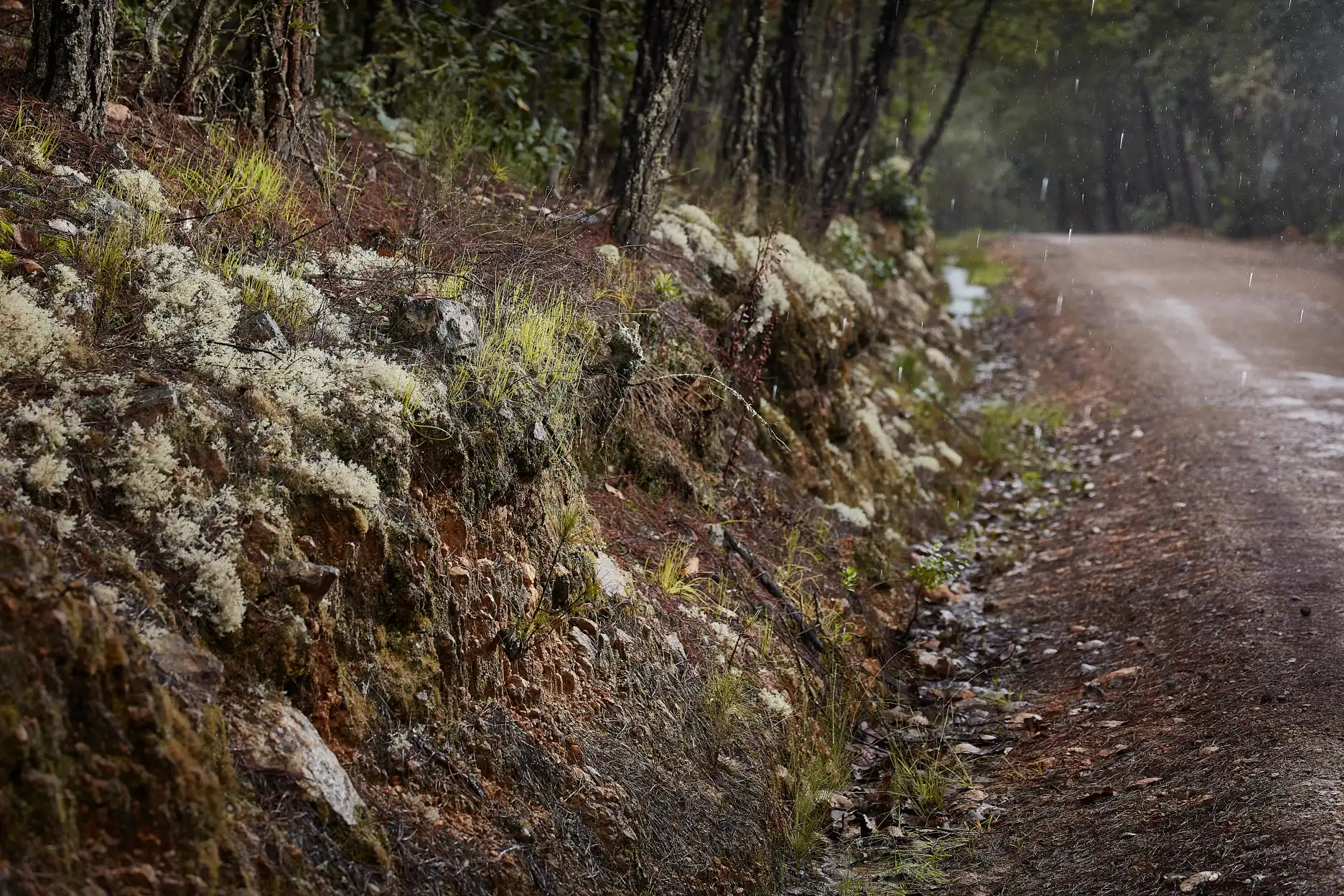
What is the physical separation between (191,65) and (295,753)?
4.08m

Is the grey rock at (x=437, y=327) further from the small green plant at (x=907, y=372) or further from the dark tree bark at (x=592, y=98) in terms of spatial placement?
the small green plant at (x=907, y=372)

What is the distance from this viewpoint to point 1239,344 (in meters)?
13.3

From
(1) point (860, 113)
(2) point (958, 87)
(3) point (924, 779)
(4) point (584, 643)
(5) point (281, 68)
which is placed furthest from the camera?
(2) point (958, 87)

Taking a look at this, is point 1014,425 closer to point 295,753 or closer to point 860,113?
point 860,113

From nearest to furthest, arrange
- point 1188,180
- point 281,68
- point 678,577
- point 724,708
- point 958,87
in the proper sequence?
point 724,708 → point 678,577 → point 281,68 → point 958,87 → point 1188,180

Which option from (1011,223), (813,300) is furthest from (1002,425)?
(1011,223)

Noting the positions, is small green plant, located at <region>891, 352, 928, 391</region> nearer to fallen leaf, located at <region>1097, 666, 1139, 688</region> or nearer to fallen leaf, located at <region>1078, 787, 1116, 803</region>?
fallen leaf, located at <region>1097, 666, 1139, 688</region>

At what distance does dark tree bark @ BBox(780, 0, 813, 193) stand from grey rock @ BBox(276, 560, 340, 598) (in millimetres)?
8085

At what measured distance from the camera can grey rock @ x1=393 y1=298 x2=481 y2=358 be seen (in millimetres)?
4188

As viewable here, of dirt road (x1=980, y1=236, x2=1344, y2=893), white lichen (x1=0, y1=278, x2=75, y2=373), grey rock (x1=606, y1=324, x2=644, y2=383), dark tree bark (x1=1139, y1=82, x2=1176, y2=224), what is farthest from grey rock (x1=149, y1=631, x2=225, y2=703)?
dark tree bark (x1=1139, y1=82, x2=1176, y2=224)

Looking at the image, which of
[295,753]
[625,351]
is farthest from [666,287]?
[295,753]

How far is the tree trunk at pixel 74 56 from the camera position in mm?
4422

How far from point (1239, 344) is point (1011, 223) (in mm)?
35238

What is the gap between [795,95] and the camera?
10664 mm
